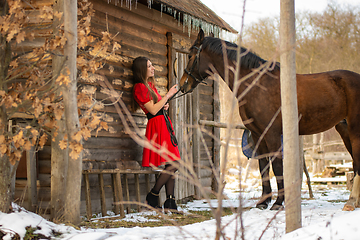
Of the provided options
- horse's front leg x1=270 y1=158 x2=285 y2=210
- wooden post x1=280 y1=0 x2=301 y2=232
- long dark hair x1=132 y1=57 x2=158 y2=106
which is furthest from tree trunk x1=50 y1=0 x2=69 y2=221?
horse's front leg x1=270 y1=158 x2=285 y2=210

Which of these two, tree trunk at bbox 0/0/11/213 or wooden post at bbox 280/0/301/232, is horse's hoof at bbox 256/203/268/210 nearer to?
wooden post at bbox 280/0/301/232

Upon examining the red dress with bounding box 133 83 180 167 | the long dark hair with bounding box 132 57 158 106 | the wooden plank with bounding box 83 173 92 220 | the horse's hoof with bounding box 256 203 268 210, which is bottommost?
the horse's hoof with bounding box 256 203 268 210

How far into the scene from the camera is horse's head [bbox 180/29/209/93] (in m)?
4.92

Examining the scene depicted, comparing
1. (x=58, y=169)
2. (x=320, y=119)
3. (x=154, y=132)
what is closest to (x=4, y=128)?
(x=58, y=169)

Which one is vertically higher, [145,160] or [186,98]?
[186,98]

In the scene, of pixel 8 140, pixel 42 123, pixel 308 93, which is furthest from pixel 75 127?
pixel 308 93

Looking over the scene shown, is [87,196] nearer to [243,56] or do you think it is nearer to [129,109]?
[129,109]

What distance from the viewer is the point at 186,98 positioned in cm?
663

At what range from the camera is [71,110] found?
351cm

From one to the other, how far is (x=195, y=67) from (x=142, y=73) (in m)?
0.79

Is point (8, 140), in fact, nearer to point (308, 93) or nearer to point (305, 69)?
point (308, 93)

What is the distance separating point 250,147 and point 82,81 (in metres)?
2.98

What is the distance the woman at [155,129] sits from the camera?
15.2ft

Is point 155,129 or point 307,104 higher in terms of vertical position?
point 307,104
